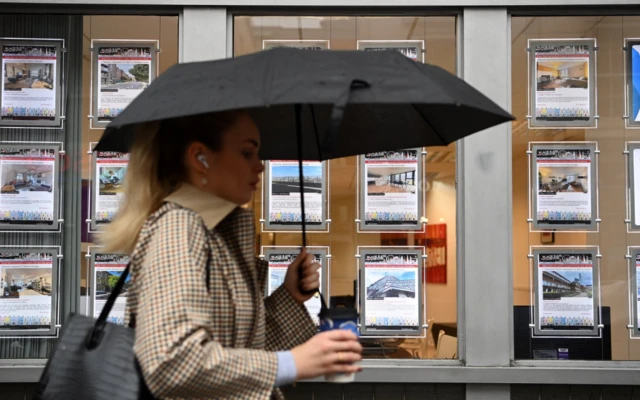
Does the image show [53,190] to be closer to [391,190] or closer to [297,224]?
[297,224]

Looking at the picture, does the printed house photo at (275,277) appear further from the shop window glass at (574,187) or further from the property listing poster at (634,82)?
the property listing poster at (634,82)

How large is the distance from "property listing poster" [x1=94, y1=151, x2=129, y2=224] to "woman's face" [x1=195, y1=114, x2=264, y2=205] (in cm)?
296

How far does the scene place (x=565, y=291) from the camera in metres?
4.84

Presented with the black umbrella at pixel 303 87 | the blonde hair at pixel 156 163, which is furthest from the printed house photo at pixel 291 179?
the blonde hair at pixel 156 163

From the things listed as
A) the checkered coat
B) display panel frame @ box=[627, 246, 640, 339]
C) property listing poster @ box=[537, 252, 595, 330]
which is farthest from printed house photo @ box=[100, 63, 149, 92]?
display panel frame @ box=[627, 246, 640, 339]

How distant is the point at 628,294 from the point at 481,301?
3.40 ft

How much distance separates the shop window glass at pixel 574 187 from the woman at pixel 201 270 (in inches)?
121

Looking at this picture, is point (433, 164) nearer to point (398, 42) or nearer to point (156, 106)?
point (398, 42)

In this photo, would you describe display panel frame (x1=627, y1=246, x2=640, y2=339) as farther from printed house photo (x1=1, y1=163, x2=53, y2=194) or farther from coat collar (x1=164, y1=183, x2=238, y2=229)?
printed house photo (x1=1, y1=163, x2=53, y2=194)

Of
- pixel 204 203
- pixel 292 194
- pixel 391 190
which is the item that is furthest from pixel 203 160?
pixel 391 190

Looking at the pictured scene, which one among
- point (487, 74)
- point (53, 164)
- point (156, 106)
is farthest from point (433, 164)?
point (156, 106)

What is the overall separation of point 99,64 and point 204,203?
330 centimetres

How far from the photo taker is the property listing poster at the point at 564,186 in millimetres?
4863

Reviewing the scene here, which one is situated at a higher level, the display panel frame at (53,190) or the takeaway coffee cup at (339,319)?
the display panel frame at (53,190)
